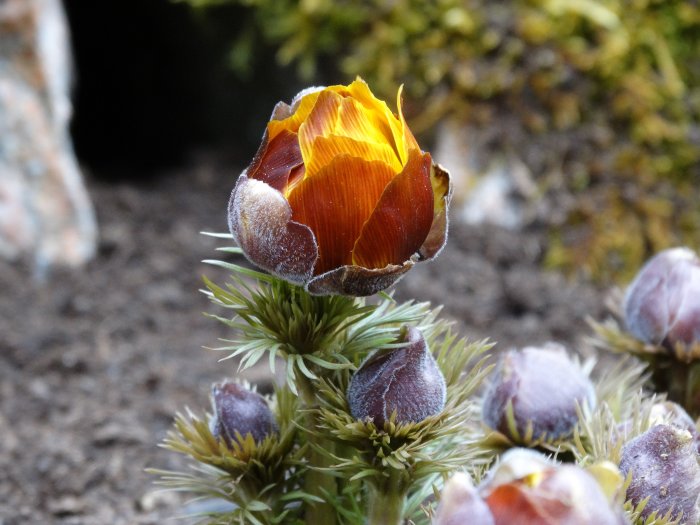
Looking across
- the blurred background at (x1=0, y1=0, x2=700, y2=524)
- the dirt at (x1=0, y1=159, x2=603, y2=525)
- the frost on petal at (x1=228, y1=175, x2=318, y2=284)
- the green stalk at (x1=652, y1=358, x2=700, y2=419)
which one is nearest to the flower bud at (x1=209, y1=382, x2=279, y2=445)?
the frost on petal at (x1=228, y1=175, x2=318, y2=284)

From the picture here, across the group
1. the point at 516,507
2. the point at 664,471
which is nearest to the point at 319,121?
the point at 516,507

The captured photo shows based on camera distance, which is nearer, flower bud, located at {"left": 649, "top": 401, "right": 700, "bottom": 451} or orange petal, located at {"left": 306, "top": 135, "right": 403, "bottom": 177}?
orange petal, located at {"left": 306, "top": 135, "right": 403, "bottom": 177}

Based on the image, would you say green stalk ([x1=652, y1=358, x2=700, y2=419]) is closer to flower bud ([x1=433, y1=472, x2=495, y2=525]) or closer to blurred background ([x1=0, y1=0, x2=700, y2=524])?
flower bud ([x1=433, y1=472, x2=495, y2=525])

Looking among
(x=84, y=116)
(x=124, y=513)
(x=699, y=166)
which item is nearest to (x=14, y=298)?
(x=124, y=513)

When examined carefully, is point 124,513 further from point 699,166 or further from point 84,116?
point 84,116

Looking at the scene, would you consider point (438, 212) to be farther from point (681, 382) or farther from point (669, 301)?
point (681, 382)
